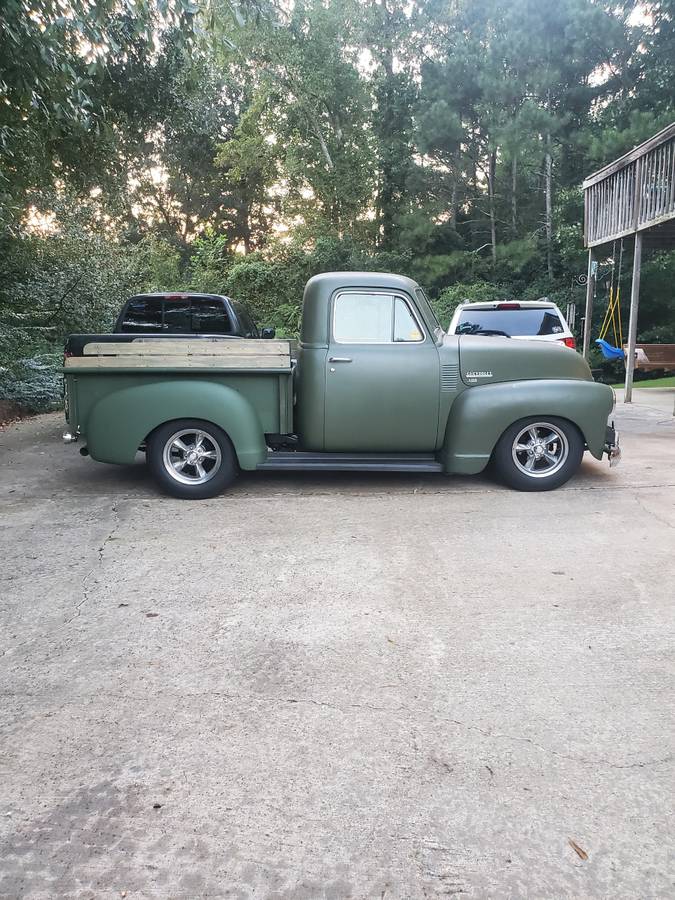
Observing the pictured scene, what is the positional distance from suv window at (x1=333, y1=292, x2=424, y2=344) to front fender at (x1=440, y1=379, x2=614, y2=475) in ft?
2.66

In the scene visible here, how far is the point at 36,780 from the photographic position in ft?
7.93

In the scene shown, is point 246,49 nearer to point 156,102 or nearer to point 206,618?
point 156,102

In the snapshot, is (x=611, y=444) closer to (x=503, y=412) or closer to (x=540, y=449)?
(x=540, y=449)

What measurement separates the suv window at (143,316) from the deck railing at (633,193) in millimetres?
8605

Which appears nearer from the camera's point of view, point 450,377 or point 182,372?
point 182,372

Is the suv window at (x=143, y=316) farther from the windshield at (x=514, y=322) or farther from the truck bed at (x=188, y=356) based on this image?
the windshield at (x=514, y=322)

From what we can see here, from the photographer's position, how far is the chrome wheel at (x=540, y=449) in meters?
6.55

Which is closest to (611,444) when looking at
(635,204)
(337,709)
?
(337,709)

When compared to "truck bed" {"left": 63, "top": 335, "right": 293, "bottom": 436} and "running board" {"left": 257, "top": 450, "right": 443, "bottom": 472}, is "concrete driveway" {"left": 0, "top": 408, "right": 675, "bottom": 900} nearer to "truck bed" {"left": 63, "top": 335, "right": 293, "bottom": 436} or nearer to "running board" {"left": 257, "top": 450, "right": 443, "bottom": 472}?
"running board" {"left": 257, "top": 450, "right": 443, "bottom": 472}

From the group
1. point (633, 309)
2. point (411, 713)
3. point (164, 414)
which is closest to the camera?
point (411, 713)

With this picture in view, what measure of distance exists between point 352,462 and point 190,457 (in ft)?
4.84

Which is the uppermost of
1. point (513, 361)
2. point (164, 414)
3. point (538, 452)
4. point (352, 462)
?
point (513, 361)

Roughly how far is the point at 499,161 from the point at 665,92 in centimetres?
682

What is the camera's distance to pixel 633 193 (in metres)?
13.8
